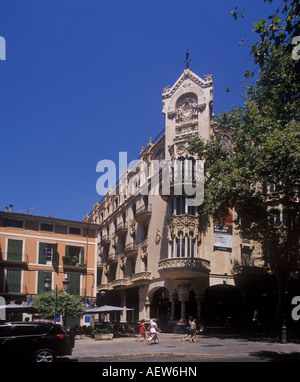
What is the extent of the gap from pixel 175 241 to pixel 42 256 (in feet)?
44.8

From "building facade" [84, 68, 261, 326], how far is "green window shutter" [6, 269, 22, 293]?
864cm

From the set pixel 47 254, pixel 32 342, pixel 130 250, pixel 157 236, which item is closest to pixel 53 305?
pixel 47 254

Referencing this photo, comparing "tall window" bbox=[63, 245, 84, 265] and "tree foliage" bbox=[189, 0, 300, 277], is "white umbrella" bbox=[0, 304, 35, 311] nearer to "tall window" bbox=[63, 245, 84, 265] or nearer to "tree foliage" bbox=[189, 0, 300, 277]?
"tall window" bbox=[63, 245, 84, 265]

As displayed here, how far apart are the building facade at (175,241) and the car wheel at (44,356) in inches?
740

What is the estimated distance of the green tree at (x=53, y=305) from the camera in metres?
31.5

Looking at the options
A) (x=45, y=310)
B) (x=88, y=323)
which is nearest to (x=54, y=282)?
(x=88, y=323)

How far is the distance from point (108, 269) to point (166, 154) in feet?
71.0

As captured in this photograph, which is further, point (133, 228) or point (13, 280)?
point (133, 228)

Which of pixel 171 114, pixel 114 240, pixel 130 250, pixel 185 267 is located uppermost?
pixel 171 114

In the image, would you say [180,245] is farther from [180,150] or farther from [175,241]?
[180,150]

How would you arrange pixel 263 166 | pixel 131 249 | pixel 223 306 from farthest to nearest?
pixel 131 249 → pixel 223 306 → pixel 263 166

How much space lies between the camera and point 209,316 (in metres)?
37.4

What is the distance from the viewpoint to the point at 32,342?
1495cm

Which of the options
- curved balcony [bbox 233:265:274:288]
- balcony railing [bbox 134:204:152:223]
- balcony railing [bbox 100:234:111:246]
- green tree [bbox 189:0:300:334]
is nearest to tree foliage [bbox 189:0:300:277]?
green tree [bbox 189:0:300:334]
